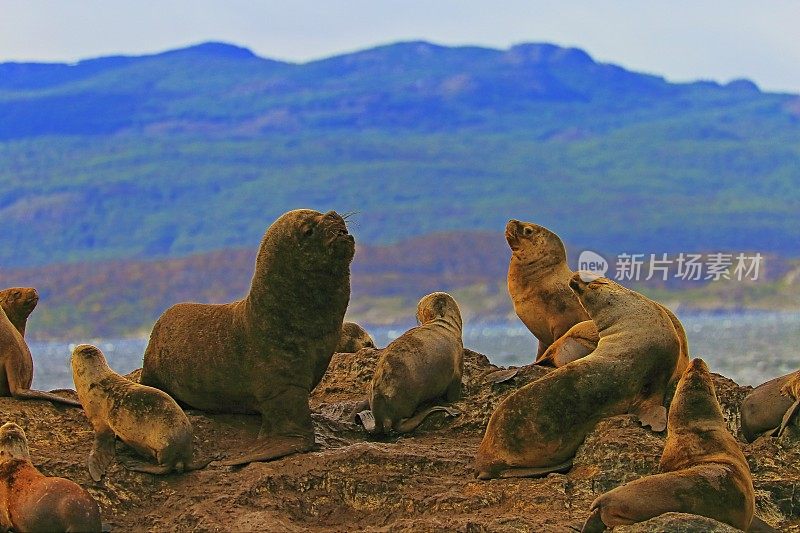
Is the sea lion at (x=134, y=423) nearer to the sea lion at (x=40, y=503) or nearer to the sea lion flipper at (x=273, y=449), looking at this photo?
the sea lion flipper at (x=273, y=449)

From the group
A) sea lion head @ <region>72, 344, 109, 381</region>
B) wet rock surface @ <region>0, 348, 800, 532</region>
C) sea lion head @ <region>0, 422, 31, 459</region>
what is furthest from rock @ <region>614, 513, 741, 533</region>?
sea lion head @ <region>72, 344, 109, 381</region>

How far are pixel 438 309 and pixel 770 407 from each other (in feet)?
8.26

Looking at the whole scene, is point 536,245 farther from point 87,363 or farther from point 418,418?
point 87,363

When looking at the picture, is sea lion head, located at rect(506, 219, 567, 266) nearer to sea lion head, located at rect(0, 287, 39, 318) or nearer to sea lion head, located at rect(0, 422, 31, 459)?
sea lion head, located at rect(0, 287, 39, 318)

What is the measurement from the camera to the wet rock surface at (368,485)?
7.40 m

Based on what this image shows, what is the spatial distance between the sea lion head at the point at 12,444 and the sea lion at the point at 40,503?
107 mm

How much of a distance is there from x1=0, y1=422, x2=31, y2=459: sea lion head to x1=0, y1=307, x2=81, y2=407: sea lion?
1.70m

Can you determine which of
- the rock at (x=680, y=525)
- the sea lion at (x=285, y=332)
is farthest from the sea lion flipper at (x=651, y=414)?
the sea lion at (x=285, y=332)

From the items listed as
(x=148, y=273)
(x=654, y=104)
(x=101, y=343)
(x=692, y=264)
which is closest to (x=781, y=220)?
(x=692, y=264)

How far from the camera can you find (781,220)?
125750mm

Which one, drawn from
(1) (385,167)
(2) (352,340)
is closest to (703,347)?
(2) (352,340)

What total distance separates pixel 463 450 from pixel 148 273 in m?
101

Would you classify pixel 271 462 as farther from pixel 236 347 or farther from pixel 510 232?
pixel 510 232

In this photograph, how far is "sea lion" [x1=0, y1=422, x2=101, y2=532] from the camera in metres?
6.91
